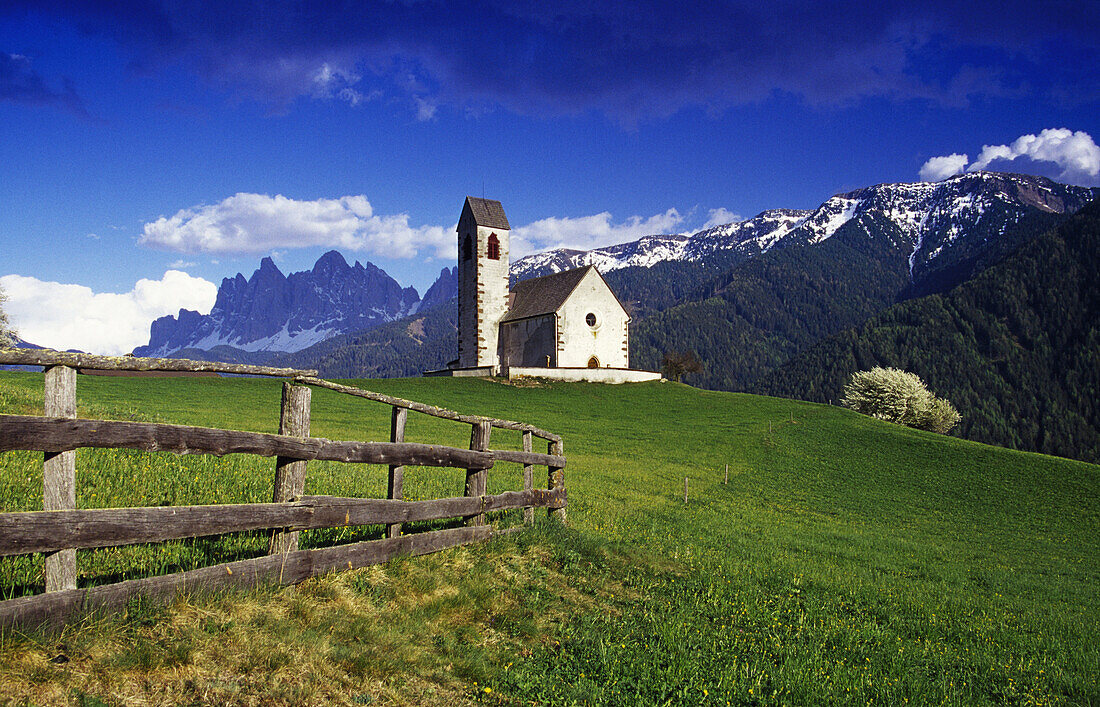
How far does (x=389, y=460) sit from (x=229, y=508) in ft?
7.04

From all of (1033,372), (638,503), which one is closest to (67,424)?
(638,503)

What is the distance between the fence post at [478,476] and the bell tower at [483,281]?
175ft

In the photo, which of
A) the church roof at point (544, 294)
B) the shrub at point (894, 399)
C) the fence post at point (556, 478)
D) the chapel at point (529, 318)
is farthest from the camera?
the shrub at point (894, 399)

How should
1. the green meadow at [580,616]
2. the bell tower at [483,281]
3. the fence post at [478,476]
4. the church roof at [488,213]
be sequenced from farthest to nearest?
the church roof at [488,213] < the bell tower at [483,281] < the fence post at [478,476] < the green meadow at [580,616]

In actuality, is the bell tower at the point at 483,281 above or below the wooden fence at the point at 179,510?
above

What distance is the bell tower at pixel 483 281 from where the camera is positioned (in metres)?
63.7

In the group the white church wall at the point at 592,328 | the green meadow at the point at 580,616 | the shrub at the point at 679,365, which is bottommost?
the green meadow at the point at 580,616

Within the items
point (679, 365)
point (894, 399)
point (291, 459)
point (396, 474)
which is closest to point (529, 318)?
point (679, 365)

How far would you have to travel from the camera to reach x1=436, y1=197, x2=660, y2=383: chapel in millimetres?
59469

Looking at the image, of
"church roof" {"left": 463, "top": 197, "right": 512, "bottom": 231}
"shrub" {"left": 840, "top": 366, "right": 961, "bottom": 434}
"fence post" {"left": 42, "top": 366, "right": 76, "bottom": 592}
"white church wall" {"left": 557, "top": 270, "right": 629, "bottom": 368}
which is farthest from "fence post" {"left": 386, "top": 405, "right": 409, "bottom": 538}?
"shrub" {"left": 840, "top": 366, "right": 961, "bottom": 434}

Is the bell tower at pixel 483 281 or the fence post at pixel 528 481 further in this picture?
the bell tower at pixel 483 281

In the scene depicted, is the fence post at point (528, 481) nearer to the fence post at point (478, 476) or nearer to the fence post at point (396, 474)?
the fence post at point (478, 476)

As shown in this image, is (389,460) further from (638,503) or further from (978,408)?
(978,408)

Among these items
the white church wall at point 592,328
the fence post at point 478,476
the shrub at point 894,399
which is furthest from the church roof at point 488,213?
the fence post at point 478,476
